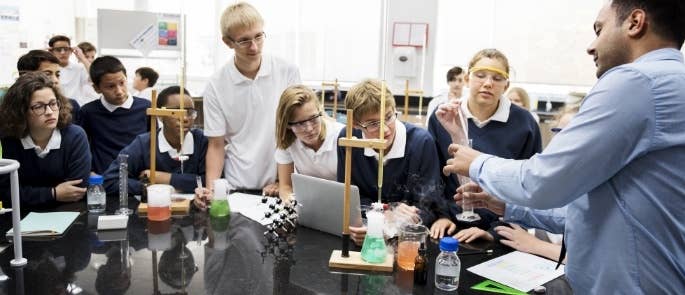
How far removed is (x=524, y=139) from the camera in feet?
7.32

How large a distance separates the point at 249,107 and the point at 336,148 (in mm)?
562

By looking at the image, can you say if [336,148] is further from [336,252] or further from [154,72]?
[154,72]

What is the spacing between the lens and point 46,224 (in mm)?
1883

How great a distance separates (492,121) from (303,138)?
2.71ft

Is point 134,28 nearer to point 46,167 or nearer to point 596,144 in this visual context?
point 46,167

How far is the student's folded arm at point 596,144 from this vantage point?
3.43ft

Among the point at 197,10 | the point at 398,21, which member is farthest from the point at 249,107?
the point at 197,10

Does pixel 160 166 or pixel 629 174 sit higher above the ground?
pixel 629 174

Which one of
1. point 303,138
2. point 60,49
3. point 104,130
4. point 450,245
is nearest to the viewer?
point 450,245

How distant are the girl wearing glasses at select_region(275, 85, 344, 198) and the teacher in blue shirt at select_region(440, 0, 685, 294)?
43.3 inches

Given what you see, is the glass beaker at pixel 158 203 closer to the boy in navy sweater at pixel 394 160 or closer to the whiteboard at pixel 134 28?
the boy in navy sweater at pixel 394 160

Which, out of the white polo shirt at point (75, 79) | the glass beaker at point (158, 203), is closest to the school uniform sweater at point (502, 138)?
the glass beaker at point (158, 203)

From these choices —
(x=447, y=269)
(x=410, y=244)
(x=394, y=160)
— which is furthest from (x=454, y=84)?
(x=447, y=269)

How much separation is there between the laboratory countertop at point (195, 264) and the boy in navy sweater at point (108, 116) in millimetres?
1128
